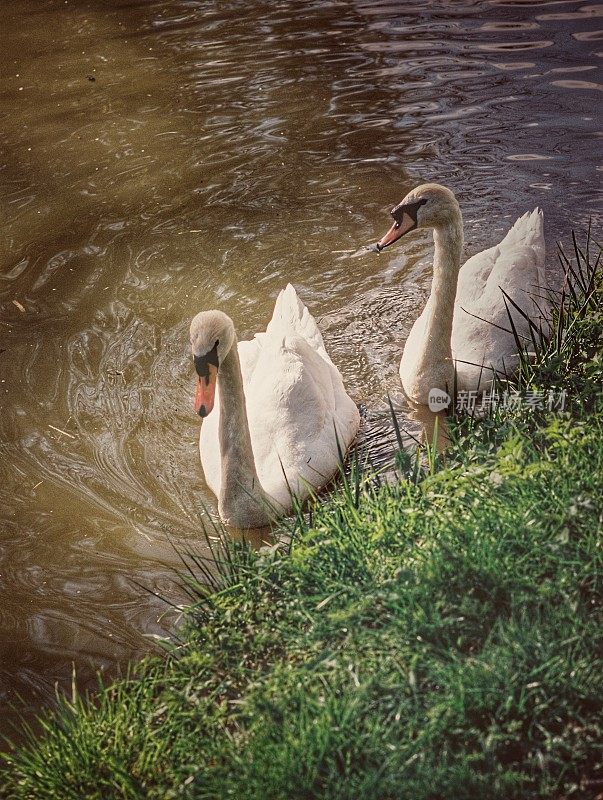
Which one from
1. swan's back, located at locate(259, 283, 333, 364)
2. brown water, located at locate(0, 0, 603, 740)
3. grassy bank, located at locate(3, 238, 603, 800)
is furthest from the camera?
swan's back, located at locate(259, 283, 333, 364)

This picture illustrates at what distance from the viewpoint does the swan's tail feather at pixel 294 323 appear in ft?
19.4

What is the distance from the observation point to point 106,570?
4734mm

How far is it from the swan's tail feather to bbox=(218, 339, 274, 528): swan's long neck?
1.03m

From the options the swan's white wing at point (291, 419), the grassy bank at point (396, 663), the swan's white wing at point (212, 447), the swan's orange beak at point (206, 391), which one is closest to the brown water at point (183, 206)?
the swan's white wing at point (212, 447)

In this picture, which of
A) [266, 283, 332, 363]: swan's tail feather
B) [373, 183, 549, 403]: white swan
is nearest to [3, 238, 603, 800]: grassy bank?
[373, 183, 549, 403]: white swan

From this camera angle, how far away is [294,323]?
237 inches

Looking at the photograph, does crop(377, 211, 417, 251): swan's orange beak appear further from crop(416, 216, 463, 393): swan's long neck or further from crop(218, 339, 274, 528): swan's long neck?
crop(218, 339, 274, 528): swan's long neck

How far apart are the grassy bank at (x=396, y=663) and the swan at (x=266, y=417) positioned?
818 millimetres

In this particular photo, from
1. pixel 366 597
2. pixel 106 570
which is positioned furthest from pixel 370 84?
pixel 366 597

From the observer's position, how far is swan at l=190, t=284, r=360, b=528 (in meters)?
4.67

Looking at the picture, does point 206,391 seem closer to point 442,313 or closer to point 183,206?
point 442,313

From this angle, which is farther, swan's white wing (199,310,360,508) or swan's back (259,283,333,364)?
swan's back (259,283,333,364)

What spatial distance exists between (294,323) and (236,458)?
145 centimetres

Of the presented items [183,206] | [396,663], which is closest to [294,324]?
[183,206]
